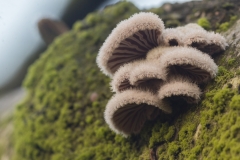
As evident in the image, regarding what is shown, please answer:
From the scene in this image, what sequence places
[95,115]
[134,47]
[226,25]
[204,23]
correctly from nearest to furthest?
1. [134,47]
2. [226,25]
3. [204,23]
4. [95,115]

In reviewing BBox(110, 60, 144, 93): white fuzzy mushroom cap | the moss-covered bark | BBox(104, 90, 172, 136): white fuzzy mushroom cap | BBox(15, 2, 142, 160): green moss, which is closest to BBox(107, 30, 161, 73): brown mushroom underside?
BBox(110, 60, 144, 93): white fuzzy mushroom cap

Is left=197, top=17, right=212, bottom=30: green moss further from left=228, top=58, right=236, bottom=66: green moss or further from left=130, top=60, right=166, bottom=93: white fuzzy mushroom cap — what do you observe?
left=130, top=60, right=166, bottom=93: white fuzzy mushroom cap

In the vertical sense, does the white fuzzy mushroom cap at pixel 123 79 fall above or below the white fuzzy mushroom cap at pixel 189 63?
above

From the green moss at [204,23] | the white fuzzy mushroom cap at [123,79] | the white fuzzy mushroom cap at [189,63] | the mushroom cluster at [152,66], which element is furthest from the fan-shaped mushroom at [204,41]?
the green moss at [204,23]

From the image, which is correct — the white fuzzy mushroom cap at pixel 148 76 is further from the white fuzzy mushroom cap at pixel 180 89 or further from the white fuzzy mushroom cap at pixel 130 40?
the white fuzzy mushroom cap at pixel 130 40

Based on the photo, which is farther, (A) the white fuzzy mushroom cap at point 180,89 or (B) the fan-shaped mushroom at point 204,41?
(B) the fan-shaped mushroom at point 204,41

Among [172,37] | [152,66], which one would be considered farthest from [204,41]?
[152,66]

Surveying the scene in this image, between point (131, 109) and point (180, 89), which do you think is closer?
point (180, 89)

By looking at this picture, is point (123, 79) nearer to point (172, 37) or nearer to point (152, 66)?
point (152, 66)
